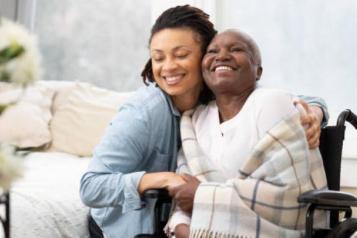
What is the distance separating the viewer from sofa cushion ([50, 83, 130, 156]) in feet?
9.04

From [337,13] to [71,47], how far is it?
162 cm

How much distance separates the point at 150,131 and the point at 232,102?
268 mm

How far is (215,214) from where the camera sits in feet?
4.83

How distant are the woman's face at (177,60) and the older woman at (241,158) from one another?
6cm

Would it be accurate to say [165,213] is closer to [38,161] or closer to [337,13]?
[38,161]

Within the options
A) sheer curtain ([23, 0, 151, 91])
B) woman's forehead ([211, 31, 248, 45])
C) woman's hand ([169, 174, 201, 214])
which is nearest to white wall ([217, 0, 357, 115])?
sheer curtain ([23, 0, 151, 91])

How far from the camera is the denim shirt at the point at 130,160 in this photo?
63.6 inches

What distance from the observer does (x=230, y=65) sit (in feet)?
5.33

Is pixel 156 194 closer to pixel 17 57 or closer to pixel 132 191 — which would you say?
pixel 132 191

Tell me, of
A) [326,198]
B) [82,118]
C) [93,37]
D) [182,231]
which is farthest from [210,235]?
[93,37]

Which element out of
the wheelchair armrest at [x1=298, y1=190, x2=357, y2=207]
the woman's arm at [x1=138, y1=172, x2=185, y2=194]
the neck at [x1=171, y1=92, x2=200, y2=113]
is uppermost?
the neck at [x1=171, y1=92, x2=200, y2=113]

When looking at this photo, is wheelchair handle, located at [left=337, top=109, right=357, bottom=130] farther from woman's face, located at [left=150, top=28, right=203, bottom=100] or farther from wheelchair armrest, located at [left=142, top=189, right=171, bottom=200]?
wheelchair armrest, located at [left=142, top=189, right=171, bottom=200]

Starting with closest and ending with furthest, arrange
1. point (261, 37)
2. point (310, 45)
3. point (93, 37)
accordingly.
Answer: point (310, 45) → point (261, 37) → point (93, 37)

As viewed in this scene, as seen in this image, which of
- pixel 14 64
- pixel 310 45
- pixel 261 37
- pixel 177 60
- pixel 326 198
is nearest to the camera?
pixel 14 64
